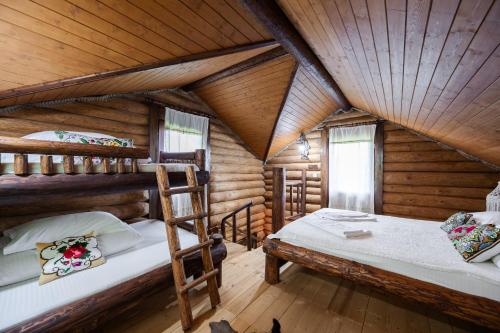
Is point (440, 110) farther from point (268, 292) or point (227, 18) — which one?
point (268, 292)

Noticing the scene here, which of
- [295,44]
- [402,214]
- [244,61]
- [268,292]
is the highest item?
[244,61]

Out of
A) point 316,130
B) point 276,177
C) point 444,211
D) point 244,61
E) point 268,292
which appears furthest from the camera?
point 316,130

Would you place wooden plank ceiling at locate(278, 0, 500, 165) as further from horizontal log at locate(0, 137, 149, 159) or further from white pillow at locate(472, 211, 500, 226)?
horizontal log at locate(0, 137, 149, 159)

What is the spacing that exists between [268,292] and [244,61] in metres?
3.75

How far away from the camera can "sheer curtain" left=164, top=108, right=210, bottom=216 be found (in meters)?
4.57

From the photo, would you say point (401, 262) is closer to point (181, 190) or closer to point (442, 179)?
point (181, 190)

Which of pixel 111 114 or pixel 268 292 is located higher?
pixel 111 114

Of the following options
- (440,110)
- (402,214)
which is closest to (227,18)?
(440,110)

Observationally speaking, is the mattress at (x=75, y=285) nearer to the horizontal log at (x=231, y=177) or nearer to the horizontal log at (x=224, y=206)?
the horizontal log at (x=224, y=206)

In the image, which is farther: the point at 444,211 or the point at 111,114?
the point at 444,211

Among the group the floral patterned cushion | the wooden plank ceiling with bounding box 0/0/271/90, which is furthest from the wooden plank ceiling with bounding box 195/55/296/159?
the floral patterned cushion

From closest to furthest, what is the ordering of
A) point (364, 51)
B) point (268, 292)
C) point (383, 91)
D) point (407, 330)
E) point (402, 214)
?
point (407, 330), point (364, 51), point (268, 292), point (383, 91), point (402, 214)

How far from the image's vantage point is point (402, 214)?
17.0ft

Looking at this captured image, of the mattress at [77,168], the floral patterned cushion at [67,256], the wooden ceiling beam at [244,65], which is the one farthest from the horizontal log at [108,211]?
the wooden ceiling beam at [244,65]
